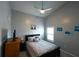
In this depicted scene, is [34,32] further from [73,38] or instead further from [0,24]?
[73,38]

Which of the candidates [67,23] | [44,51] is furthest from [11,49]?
[67,23]

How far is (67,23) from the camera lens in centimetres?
373

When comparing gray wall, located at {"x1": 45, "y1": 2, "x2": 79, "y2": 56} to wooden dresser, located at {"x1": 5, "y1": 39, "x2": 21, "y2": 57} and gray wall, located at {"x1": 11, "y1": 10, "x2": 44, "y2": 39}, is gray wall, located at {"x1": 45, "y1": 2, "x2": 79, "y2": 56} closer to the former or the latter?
gray wall, located at {"x1": 11, "y1": 10, "x2": 44, "y2": 39}

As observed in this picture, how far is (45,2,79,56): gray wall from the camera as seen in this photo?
11.0 feet

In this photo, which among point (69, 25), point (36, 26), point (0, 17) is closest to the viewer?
point (0, 17)

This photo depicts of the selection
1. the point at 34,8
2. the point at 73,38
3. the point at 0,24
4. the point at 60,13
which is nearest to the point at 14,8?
the point at 34,8

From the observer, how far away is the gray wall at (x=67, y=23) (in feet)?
11.0

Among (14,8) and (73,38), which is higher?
(14,8)

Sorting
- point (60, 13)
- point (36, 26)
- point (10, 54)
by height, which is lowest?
point (10, 54)

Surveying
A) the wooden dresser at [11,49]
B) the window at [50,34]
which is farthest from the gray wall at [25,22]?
the wooden dresser at [11,49]

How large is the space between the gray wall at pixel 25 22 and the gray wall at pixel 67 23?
1.21 ft

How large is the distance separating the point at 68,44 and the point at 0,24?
2.80m

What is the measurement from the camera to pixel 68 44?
372cm

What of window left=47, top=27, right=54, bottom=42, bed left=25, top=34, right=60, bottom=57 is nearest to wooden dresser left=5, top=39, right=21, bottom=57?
bed left=25, top=34, right=60, bottom=57
